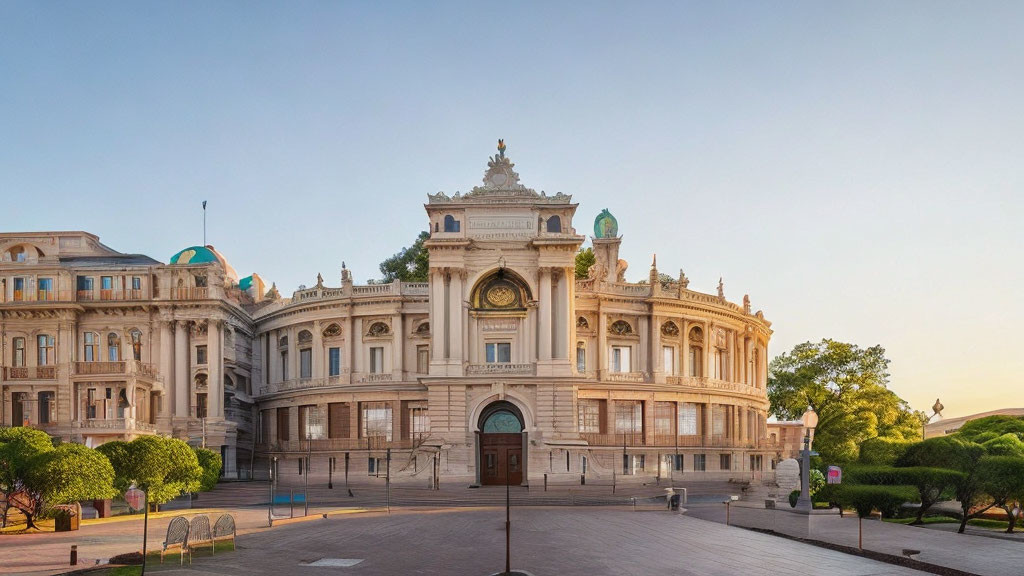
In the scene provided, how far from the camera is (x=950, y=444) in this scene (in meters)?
40.0

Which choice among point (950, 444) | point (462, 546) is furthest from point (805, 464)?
point (462, 546)

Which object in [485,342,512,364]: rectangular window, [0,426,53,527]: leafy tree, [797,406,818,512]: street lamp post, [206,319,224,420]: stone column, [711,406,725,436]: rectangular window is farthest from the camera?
[711,406,725,436]: rectangular window

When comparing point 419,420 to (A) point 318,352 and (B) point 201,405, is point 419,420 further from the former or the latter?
(B) point 201,405

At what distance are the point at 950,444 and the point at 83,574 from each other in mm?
33631

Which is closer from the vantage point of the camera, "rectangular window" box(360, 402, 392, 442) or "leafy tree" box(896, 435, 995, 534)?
"leafy tree" box(896, 435, 995, 534)

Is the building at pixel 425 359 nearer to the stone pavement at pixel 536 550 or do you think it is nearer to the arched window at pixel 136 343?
the arched window at pixel 136 343

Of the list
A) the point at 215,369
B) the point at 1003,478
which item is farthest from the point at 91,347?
the point at 1003,478

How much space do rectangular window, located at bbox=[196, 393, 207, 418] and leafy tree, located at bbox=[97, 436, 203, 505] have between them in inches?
954

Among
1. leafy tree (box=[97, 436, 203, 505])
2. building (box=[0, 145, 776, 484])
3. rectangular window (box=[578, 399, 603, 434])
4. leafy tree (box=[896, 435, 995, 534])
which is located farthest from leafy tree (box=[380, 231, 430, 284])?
leafy tree (box=[896, 435, 995, 534])

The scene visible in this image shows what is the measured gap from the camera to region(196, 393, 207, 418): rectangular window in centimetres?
7031

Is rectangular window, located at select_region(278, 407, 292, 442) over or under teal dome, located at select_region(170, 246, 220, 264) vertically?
under

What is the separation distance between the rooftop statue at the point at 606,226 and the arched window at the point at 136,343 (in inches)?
1680

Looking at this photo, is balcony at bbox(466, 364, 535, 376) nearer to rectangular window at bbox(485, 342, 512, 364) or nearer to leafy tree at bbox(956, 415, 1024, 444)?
rectangular window at bbox(485, 342, 512, 364)

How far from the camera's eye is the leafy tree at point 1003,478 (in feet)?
112
